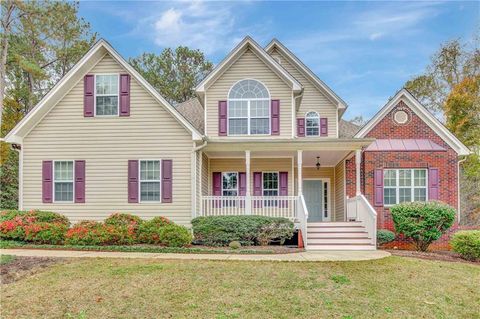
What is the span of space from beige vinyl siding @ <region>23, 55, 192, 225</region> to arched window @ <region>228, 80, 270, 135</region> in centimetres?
229

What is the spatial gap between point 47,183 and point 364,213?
35.2ft

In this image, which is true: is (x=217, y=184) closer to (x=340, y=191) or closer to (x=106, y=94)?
(x=340, y=191)

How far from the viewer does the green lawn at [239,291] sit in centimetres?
649

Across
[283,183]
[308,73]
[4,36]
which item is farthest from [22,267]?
[4,36]

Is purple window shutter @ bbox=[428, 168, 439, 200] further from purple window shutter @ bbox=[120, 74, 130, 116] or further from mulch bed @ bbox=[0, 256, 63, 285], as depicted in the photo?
mulch bed @ bbox=[0, 256, 63, 285]

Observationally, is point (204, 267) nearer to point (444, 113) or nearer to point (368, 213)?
point (368, 213)

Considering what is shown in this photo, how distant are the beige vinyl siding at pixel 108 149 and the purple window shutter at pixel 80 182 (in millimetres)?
165

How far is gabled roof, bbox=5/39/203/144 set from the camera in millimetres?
14266

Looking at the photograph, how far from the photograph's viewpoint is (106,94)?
48.5 ft

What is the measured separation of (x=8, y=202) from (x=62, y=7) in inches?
515

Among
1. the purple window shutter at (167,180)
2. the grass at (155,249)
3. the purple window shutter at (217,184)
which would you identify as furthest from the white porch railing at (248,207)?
the grass at (155,249)

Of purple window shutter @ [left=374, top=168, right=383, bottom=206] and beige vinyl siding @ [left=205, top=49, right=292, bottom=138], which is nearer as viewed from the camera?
beige vinyl siding @ [left=205, top=49, right=292, bottom=138]

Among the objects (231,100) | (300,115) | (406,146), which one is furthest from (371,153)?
(231,100)

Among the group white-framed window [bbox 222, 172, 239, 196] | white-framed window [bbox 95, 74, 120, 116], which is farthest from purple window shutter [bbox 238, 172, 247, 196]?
white-framed window [bbox 95, 74, 120, 116]
